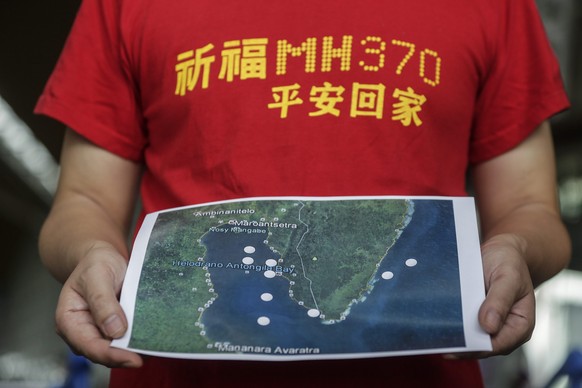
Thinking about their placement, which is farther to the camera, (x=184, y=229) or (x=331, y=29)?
(x=331, y=29)

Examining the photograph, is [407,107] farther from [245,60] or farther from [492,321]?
[492,321]

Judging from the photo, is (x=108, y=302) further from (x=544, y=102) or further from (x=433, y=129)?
(x=544, y=102)

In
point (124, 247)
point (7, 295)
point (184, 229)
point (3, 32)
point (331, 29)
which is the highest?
point (331, 29)

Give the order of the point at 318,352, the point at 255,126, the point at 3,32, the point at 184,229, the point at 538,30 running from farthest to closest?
the point at 3,32, the point at 538,30, the point at 255,126, the point at 184,229, the point at 318,352

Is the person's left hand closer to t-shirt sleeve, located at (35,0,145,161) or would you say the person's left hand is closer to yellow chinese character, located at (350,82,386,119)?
yellow chinese character, located at (350,82,386,119)

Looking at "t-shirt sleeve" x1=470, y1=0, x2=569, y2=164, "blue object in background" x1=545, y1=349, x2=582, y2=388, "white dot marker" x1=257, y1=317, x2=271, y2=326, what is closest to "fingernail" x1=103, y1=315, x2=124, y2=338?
"white dot marker" x1=257, y1=317, x2=271, y2=326

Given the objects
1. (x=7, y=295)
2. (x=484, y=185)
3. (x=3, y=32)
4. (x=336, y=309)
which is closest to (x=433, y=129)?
(x=484, y=185)

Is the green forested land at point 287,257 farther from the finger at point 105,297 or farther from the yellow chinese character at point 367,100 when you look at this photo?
the yellow chinese character at point 367,100

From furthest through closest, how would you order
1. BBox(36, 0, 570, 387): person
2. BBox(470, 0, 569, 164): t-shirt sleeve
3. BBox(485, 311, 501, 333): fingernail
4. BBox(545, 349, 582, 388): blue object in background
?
BBox(545, 349, 582, 388): blue object in background, BBox(470, 0, 569, 164): t-shirt sleeve, BBox(36, 0, 570, 387): person, BBox(485, 311, 501, 333): fingernail
